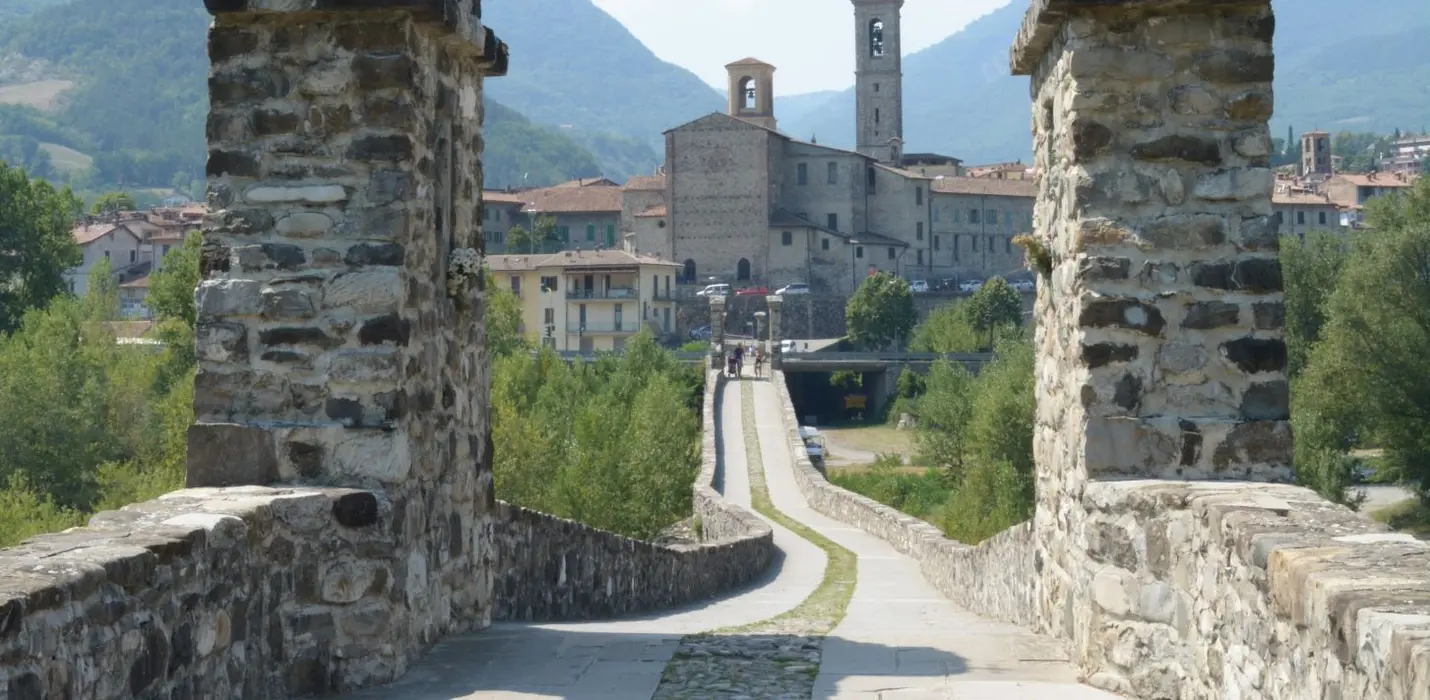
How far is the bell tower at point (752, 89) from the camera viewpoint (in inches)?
4934

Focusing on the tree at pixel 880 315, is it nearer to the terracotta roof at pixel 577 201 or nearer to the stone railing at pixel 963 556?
the terracotta roof at pixel 577 201

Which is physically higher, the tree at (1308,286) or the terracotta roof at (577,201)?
the terracotta roof at (577,201)

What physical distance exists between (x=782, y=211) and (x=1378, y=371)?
76.8 meters

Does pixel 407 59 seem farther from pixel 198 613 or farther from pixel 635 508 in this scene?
pixel 635 508

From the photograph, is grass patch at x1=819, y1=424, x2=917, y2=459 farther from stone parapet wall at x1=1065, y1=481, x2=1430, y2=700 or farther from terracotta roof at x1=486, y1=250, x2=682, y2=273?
stone parapet wall at x1=1065, y1=481, x2=1430, y2=700

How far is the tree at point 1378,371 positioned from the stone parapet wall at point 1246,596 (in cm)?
3144

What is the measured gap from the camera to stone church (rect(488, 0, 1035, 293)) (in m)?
112

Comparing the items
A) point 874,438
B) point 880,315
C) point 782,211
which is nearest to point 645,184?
point 782,211

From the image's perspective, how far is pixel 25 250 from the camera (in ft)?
227

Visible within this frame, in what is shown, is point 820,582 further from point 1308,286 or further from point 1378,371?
point 1308,286

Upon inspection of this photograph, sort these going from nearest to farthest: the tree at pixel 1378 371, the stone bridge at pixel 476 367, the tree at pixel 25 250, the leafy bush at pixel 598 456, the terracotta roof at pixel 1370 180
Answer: the stone bridge at pixel 476 367 → the leafy bush at pixel 598 456 → the tree at pixel 1378 371 → the tree at pixel 25 250 → the terracotta roof at pixel 1370 180

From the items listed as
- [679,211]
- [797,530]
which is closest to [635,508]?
[797,530]

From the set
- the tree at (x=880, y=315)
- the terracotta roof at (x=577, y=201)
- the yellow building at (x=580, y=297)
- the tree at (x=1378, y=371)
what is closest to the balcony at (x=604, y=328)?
the yellow building at (x=580, y=297)

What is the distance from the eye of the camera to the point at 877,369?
270 feet
